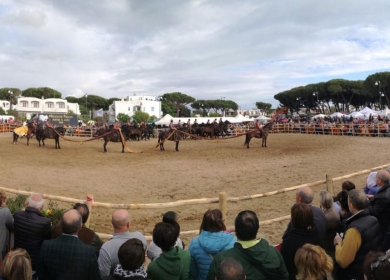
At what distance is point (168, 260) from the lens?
306cm

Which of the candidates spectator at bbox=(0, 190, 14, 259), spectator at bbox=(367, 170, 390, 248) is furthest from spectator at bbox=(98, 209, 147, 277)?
spectator at bbox=(367, 170, 390, 248)

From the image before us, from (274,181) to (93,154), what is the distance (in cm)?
1169

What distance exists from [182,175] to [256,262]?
424 inches

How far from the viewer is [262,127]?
75.9 feet

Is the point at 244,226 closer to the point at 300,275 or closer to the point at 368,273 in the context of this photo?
the point at 300,275

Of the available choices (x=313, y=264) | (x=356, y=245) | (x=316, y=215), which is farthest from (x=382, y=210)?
(x=313, y=264)

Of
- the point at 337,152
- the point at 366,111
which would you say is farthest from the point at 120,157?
the point at 366,111

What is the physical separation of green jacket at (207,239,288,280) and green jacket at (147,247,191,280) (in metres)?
0.31

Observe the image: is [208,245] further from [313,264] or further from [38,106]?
[38,106]

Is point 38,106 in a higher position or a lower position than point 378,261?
higher

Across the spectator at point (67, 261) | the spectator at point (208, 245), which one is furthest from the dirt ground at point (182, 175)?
the spectator at point (67, 261)

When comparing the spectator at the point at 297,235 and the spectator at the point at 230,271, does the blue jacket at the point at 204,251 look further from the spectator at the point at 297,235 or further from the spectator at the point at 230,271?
the spectator at the point at 230,271

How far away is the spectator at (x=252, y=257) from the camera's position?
2877 millimetres

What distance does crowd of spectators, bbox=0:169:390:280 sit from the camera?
107 inches
